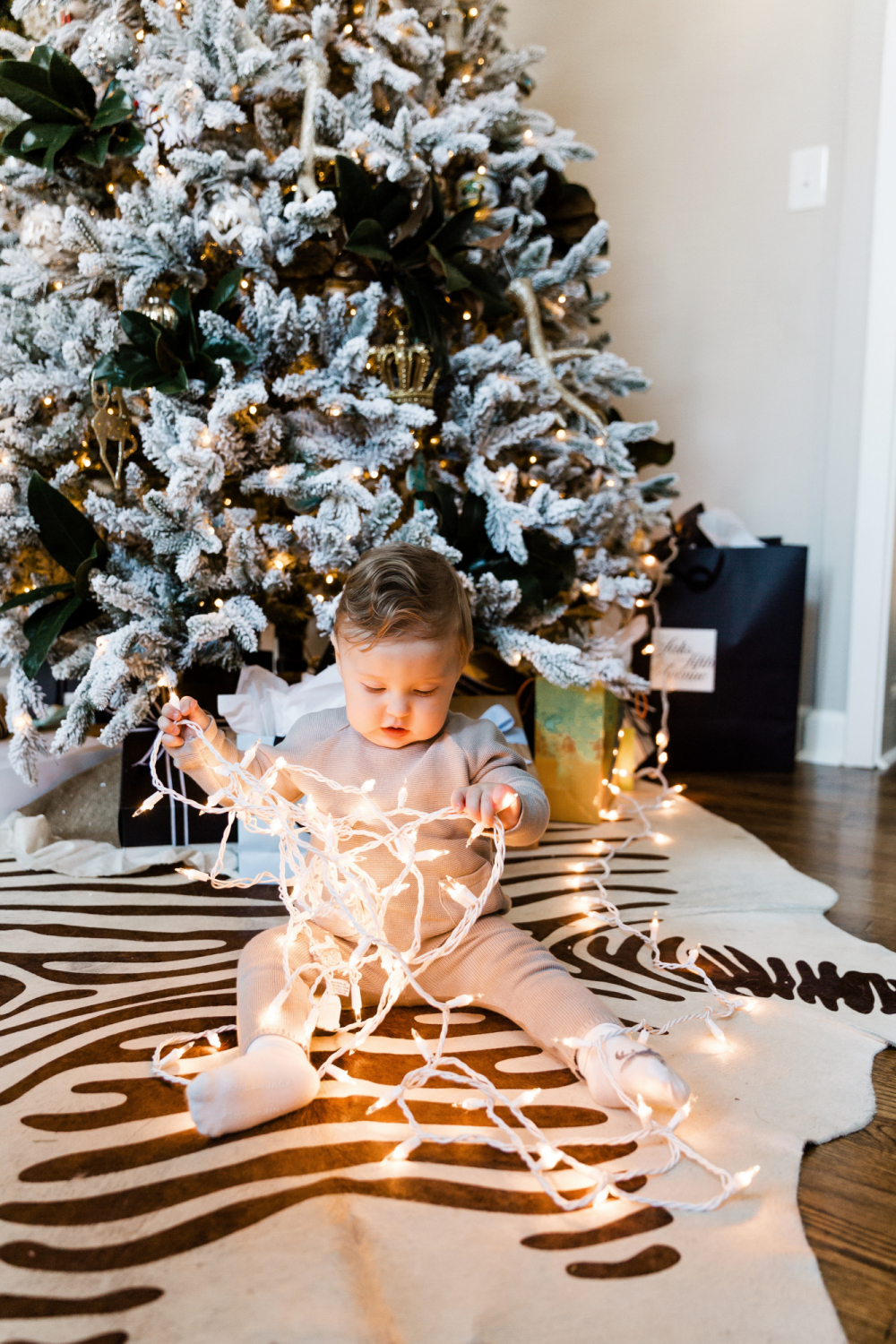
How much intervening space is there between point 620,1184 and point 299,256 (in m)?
1.31

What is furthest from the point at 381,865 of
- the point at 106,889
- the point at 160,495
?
the point at 160,495

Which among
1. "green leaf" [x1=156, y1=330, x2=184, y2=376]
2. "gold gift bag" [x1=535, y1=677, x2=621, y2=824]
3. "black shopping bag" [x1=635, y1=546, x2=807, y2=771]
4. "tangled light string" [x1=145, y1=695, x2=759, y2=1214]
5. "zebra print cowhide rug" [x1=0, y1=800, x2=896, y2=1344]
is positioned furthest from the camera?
"black shopping bag" [x1=635, y1=546, x2=807, y2=771]

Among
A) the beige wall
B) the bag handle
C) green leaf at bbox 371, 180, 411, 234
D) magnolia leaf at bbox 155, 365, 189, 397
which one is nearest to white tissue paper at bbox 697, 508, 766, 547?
the bag handle

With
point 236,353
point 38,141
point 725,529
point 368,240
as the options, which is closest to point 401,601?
point 236,353

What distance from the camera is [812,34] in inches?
78.3

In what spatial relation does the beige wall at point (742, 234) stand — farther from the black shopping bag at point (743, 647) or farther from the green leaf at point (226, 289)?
the green leaf at point (226, 289)

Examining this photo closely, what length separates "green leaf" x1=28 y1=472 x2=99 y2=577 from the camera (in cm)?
122

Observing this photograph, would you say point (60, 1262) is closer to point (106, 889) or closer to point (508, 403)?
point (106, 889)

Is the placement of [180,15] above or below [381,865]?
above

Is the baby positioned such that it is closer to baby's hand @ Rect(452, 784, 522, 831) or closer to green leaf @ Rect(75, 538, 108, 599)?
baby's hand @ Rect(452, 784, 522, 831)

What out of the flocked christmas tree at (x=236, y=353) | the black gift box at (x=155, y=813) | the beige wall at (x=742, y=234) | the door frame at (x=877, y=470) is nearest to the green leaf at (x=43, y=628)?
the flocked christmas tree at (x=236, y=353)

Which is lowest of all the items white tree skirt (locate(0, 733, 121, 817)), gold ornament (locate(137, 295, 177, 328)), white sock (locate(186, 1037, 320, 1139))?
white sock (locate(186, 1037, 320, 1139))

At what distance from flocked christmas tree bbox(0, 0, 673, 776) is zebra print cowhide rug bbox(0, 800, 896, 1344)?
0.46 m

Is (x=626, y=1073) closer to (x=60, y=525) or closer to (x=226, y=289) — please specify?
(x=60, y=525)
